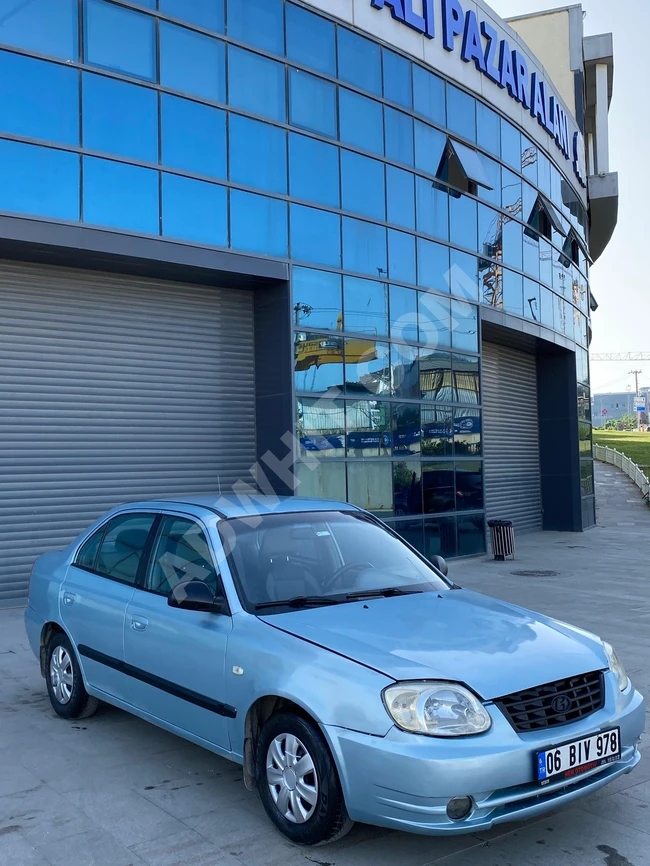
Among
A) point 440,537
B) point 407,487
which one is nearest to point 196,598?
point 407,487

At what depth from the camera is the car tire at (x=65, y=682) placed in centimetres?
547

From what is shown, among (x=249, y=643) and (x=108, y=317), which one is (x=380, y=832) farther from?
(x=108, y=317)

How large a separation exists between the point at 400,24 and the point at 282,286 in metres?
5.79

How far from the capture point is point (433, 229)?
605 inches

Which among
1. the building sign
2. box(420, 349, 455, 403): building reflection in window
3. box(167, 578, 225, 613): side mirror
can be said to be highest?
the building sign

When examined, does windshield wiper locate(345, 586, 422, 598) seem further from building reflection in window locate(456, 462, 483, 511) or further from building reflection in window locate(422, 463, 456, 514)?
building reflection in window locate(456, 462, 483, 511)

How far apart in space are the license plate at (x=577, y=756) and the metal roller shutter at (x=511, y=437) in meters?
16.1

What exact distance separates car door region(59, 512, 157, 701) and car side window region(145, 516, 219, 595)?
0.56 ft

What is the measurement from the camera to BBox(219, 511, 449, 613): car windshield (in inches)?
173

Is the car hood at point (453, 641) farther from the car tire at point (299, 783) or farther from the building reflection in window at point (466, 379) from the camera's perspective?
the building reflection in window at point (466, 379)

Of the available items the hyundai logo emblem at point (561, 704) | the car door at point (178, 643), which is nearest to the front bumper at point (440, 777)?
the hyundai logo emblem at point (561, 704)

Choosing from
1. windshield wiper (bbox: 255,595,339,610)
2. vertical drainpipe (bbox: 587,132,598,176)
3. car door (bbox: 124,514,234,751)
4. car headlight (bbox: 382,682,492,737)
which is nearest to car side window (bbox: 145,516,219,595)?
car door (bbox: 124,514,234,751)

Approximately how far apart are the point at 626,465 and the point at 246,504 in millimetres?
37165

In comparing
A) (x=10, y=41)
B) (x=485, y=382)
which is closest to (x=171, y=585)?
(x=10, y=41)
